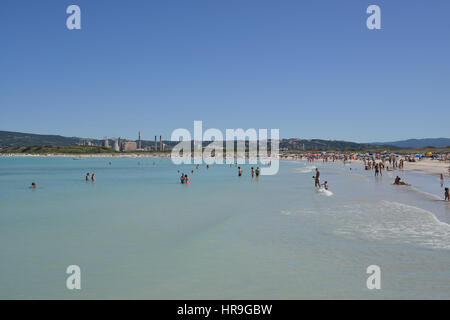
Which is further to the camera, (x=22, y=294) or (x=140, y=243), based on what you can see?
(x=140, y=243)

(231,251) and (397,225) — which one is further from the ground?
(397,225)

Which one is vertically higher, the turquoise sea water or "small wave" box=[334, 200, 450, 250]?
"small wave" box=[334, 200, 450, 250]

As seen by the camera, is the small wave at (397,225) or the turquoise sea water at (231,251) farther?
the small wave at (397,225)

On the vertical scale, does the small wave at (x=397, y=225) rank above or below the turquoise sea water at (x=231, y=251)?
above

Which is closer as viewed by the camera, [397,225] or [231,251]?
[231,251]

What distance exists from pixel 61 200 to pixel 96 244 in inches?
651

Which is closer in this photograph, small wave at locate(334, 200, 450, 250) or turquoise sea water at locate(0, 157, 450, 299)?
turquoise sea water at locate(0, 157, 450, 299)

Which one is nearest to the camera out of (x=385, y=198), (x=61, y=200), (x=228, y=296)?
(x=228, y=296)

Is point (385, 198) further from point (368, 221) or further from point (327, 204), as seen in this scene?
point (368, 221)

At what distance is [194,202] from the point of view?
86.6 ft

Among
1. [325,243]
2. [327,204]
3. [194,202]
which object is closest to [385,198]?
[327,204]

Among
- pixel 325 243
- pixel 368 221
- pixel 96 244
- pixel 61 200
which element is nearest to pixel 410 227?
pixel 368 221
